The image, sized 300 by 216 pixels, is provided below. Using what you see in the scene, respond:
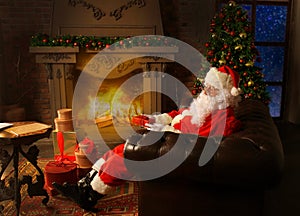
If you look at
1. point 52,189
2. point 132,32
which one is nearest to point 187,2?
point 132,32

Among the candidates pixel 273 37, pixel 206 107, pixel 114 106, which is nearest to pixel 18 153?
pixel 206 107

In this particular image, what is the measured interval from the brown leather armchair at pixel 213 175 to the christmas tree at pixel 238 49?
7.63 feet

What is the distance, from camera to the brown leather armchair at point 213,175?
1.49 metres

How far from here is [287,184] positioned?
2.76 m

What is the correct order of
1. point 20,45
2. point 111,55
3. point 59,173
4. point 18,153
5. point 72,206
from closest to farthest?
1. point 18,153
2. point 72,206
3. point 59,173
4. point 111,55
5. point 20,45

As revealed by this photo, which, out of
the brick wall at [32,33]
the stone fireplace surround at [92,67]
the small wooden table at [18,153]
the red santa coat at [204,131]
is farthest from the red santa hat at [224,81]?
the brick wall at [32,33]

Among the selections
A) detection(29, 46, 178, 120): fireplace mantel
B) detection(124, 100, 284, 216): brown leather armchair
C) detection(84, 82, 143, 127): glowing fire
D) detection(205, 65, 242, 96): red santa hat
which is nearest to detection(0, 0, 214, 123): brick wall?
detection(29, 46, 178, 120): fireplace mantel

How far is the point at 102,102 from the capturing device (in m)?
4.36

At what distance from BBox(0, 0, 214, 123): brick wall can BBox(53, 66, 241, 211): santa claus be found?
2484 mm

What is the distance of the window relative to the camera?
490 cm

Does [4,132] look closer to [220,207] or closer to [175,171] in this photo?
[175,171]

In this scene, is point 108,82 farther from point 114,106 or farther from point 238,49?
point 238,49

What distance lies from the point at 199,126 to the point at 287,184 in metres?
1.26

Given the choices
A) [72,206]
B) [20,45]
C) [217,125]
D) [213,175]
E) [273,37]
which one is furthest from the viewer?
[273,37]
